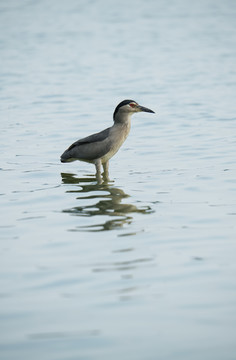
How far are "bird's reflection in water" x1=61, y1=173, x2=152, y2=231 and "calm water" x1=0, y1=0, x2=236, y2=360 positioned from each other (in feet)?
0.09

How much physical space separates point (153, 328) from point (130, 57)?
85.1ft

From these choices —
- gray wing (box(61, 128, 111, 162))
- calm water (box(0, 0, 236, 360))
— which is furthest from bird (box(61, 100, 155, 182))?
calm water (box(0, 0, 236, 360))

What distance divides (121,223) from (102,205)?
3.62 feet

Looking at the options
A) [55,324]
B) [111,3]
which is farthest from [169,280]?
[111,3]

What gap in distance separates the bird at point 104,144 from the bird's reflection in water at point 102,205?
0.46 m

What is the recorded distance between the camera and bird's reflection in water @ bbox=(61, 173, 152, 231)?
8.97m

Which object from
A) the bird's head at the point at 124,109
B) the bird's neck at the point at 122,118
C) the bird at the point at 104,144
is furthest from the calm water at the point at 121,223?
the bird's head at the point at 124,109

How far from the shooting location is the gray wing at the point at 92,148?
1221 cm

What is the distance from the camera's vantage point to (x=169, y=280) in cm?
682

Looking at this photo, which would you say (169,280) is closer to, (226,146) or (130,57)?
(226,146)

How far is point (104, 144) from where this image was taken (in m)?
12.2

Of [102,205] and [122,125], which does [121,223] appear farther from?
[122,125]

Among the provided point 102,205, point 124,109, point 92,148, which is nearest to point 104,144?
point 92,148

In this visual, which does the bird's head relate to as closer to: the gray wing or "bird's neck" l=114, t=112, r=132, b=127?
"bird's neck" l=114, t=112, r=132, b=127
